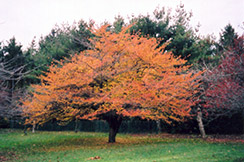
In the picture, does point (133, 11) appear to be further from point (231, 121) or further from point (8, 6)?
point (8, 6)

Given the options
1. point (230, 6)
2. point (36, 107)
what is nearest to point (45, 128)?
point (36, 107)

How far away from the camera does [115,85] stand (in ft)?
45.5

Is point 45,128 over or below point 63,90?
below

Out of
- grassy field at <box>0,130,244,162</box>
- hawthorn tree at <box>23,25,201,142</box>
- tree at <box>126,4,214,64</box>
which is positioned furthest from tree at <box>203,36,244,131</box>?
tree at <box>126,4,214,64</box>

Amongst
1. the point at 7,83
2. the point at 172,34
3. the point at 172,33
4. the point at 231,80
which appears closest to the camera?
the point at 7,83

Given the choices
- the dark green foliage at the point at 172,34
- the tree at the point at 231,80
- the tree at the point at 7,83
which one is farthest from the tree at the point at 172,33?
the tree at the point at 7,83

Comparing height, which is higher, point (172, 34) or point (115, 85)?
point (172, 34)

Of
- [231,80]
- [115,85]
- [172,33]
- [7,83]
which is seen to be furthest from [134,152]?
[172,33]

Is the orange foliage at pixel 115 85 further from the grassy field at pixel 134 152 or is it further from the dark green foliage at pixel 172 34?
the dark green foliage at pixel 172 34

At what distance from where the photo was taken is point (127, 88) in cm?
1332

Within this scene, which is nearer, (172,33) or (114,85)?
(114,85)

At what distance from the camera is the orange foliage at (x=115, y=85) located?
42.6 ft

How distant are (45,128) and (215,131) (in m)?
20.0

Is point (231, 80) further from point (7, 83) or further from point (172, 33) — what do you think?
point (172, 33)
